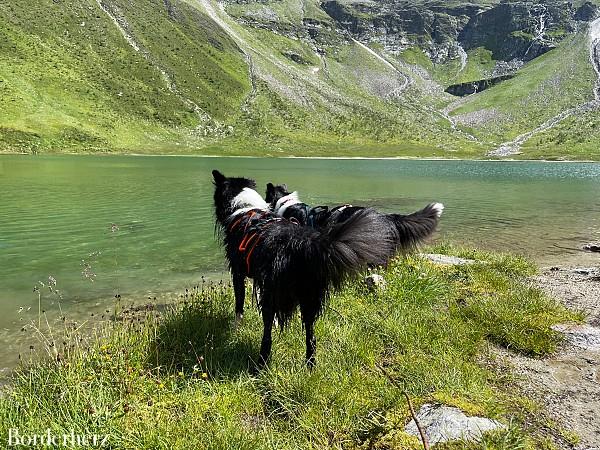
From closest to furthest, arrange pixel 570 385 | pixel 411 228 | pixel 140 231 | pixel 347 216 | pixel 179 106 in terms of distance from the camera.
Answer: pixel 570 385 < pixel 411 228 < pixel 347 216 < pixel 140 231 < pixel 179 106

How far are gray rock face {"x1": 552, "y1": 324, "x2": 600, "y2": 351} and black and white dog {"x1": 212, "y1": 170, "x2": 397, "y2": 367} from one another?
3519mm

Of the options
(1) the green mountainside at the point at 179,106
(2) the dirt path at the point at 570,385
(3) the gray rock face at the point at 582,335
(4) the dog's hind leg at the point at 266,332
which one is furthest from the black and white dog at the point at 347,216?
(1) the green mountainside at the point at 179,106

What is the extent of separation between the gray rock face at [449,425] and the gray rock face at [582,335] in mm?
3152

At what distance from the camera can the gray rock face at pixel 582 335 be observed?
21.2 feet

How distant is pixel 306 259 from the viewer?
5137 millimetres

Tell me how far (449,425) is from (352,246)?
208cm

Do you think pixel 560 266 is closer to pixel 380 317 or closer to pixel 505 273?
pixel 505 273

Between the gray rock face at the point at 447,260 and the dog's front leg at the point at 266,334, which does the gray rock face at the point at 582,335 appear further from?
the gray rock face at the point at 447,260

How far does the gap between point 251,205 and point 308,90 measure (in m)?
196

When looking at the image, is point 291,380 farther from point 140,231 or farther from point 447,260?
point 140,231

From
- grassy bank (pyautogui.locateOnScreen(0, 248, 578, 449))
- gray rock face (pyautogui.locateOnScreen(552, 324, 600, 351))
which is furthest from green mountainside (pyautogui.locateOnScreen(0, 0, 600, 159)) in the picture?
gray rock face (pyautogui.locateOnScreen(552, 324, 600, 351))

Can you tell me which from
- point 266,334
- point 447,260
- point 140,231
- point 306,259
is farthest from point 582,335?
point 140,231

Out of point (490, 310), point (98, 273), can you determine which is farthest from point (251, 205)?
point (98, 273)

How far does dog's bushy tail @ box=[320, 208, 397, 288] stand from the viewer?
4.94 metres
